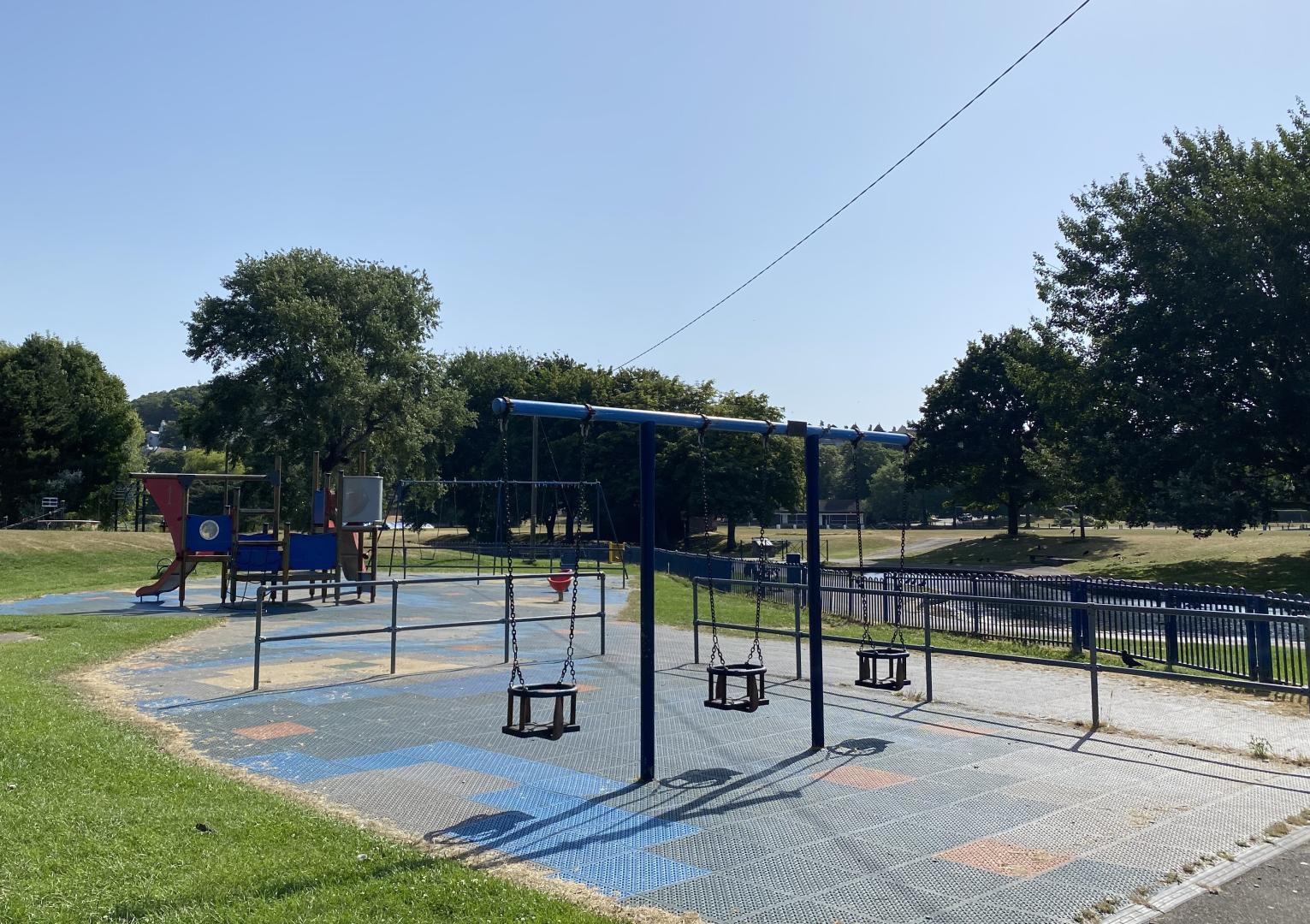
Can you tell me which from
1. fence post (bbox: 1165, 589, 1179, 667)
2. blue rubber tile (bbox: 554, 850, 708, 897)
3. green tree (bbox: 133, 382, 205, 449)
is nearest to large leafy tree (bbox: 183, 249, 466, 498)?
green tree (bbox: 133, 382, 205, 449)

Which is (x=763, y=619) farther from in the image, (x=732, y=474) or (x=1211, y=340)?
(x=732, y=474)

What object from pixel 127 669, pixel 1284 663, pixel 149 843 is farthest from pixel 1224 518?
pixel 149 843

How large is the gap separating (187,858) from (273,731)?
4.02 meters

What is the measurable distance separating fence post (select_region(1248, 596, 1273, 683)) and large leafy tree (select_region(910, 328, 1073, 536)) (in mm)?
42865

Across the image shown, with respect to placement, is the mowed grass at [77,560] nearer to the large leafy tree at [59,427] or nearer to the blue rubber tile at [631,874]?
the large leafy tree at [59,427]

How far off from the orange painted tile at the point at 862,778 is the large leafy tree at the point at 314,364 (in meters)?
40.1

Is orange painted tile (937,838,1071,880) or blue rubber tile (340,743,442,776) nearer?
orange painted tile (937,838,1071,880)

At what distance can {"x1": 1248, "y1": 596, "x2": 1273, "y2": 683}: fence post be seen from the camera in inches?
465

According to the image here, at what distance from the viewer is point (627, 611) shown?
2189cm

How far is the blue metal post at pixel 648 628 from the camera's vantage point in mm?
7316

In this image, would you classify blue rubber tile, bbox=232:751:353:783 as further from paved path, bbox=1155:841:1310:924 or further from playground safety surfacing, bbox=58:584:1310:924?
paved path, bbox=1155:841:1310:924

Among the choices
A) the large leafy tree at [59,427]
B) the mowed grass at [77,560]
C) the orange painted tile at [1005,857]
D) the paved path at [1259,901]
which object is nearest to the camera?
the paved path at [1259,901]

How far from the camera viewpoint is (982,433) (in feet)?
183

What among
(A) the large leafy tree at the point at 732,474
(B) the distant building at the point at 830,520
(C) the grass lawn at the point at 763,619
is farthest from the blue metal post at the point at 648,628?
(B) the distant building at the point at 830,520
